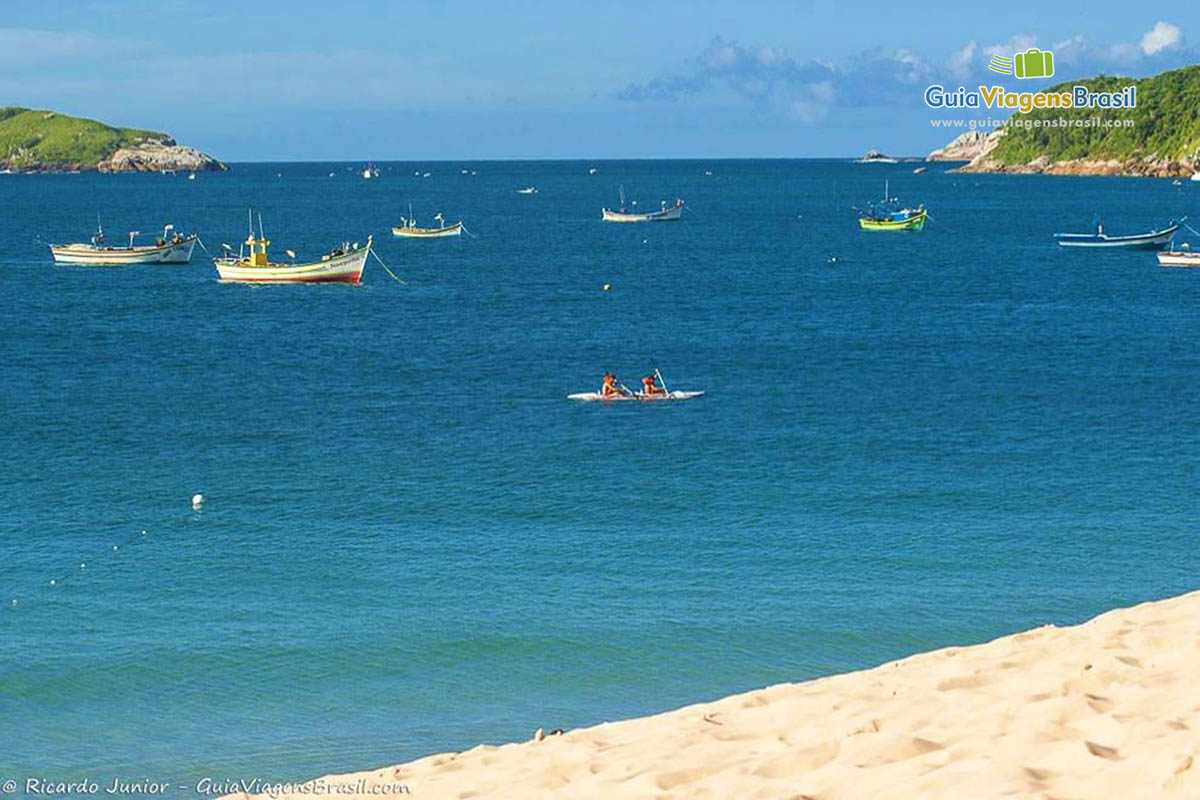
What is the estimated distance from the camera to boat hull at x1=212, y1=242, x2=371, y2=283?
103m

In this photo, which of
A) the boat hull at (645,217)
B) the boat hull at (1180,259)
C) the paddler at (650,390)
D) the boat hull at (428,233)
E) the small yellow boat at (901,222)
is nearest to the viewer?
the paddler at (650,390)

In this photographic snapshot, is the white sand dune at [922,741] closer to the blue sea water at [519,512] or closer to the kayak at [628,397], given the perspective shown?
the blue sea water at [519,512]

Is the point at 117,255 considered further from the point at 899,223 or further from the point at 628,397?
the point at 899,223

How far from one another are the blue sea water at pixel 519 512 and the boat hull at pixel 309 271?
49.0ft

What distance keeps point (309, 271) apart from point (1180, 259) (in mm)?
65061

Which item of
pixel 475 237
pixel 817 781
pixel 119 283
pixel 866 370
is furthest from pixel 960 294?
pixel 817 781

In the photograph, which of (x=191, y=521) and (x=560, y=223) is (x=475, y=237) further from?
(x=191, y=521)

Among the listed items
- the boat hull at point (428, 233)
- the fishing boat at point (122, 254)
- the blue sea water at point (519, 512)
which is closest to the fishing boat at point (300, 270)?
the blue sea water at point (519, 512)

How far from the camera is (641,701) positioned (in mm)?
25594

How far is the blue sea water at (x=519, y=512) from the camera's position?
86.1 feet

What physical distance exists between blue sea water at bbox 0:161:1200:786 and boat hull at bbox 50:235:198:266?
34276mm

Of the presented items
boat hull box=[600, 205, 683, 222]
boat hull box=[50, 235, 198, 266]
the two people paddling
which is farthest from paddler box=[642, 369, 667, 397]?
boat hull box=[600, 205, 683, 222]

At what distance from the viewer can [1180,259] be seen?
114188 mm

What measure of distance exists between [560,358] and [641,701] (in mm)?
44604
